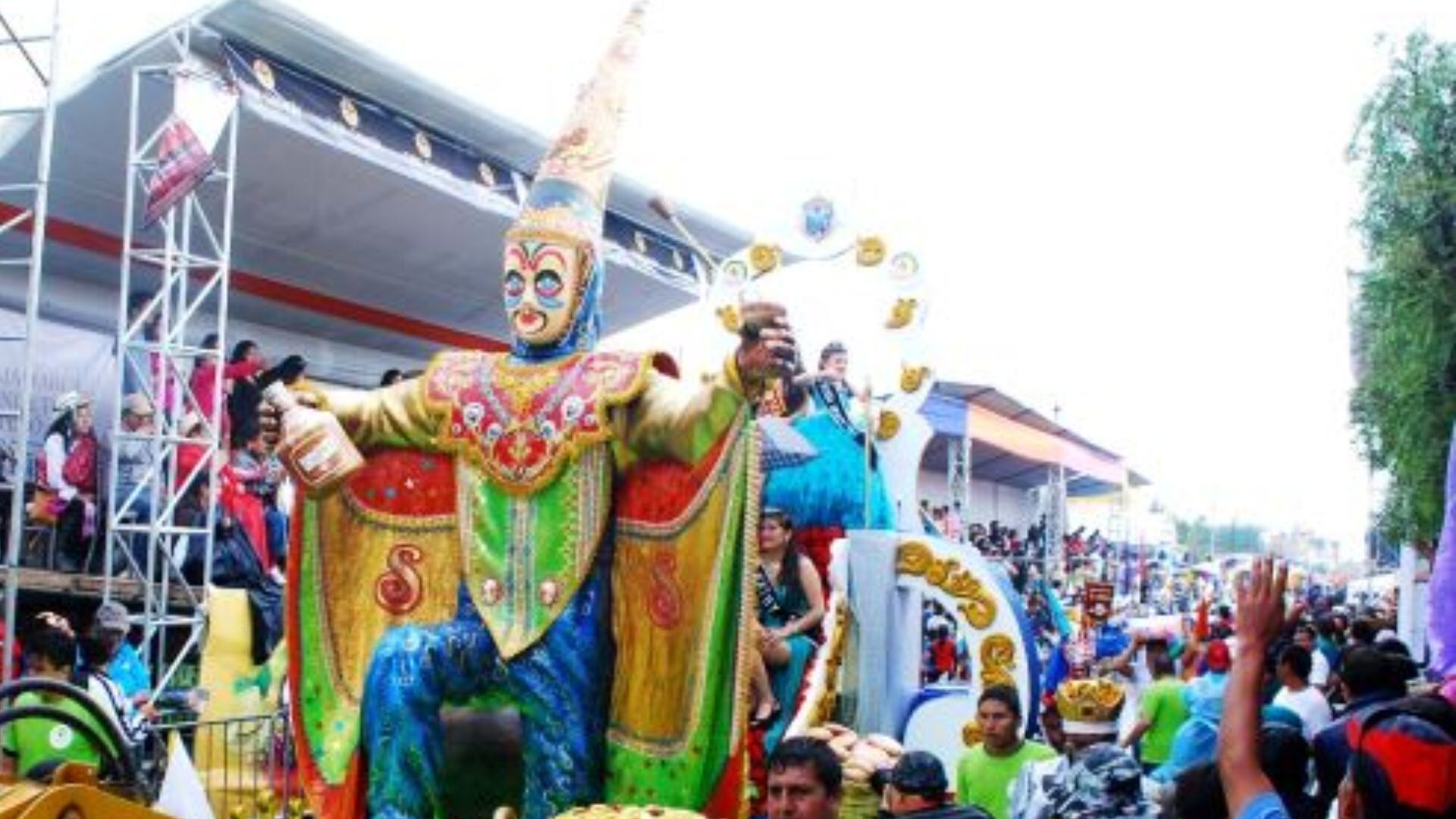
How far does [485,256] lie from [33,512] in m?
5.55

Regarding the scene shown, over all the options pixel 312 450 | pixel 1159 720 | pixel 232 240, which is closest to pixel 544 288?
pixel 312 450

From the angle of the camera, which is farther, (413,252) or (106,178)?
(413,252)

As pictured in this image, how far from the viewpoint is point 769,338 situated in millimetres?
5488

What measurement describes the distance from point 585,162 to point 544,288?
0.54 m

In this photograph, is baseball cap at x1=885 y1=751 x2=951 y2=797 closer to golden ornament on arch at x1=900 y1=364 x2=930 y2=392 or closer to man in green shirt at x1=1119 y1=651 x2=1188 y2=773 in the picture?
man in green shirt at x1=1119 y1=651 x2=1188 y2=773

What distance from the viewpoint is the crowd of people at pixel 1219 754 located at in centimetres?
257

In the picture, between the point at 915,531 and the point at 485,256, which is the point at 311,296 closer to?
the point at 485,256

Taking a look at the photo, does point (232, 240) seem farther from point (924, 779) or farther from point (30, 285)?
point (924, 779)

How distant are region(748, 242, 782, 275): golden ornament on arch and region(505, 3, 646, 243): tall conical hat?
221cm

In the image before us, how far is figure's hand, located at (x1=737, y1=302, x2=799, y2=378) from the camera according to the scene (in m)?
5.48

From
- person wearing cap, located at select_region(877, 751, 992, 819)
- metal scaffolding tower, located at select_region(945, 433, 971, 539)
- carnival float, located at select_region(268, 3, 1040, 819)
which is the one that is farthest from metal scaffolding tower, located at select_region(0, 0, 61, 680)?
metal scaffolding tower, located at select_region(945, 433, 971, 539)

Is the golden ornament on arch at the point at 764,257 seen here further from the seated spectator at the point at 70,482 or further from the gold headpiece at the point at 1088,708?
the seated spectator at the point at 70,482

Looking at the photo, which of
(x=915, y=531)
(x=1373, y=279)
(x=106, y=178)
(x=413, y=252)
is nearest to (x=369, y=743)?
(x=915, y=531)

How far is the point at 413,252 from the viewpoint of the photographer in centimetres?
1419
